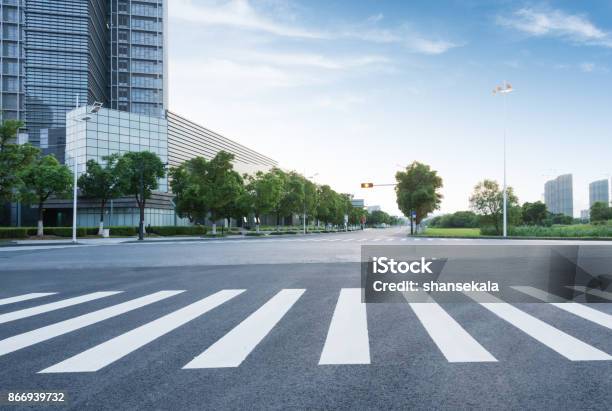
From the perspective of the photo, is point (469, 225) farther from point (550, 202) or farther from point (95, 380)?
point (95, 380)

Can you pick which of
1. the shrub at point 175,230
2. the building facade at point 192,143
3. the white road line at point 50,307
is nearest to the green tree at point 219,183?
the shrub at point 175,230

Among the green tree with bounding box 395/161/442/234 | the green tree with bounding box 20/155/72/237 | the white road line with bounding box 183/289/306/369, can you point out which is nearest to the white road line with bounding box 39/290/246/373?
the white road line with bounding box 183/289/306/369

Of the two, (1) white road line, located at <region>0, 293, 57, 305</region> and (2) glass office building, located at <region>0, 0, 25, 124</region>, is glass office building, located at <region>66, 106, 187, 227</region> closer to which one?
(2) glass office building, located at <region>0, 0, 25, 124</region>

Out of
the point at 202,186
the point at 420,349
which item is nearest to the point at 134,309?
the point at 420,349

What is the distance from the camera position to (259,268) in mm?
12867

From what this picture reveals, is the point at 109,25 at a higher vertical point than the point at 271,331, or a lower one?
higher

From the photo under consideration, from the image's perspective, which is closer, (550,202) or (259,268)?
(259,268)

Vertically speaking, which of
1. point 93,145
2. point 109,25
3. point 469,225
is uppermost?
point 109,25

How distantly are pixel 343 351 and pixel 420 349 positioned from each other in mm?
838

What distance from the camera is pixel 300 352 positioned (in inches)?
169

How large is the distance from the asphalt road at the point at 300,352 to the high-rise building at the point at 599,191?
134680mm

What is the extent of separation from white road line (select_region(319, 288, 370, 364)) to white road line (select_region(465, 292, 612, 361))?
198cm

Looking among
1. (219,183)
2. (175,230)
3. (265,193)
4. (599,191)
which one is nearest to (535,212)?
(599,191)

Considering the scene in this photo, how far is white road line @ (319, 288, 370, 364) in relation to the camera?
13.4 ft
